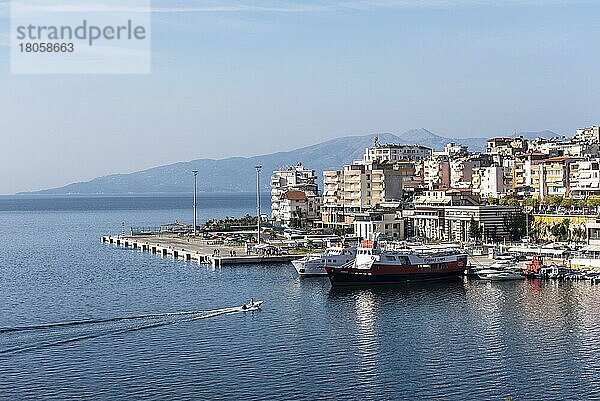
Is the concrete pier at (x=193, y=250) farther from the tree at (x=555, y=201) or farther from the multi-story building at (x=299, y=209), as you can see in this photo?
the tree at (x=555, y=201)

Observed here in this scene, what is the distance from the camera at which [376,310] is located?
45.0 meters

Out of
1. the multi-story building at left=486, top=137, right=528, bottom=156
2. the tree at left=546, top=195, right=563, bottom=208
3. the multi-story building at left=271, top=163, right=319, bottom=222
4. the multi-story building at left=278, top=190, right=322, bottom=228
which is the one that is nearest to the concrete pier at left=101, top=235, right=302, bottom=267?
the multi-story building at left=278, top=190, right=322, bottom=228

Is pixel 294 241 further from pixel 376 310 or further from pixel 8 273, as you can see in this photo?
→ pixel 376 310

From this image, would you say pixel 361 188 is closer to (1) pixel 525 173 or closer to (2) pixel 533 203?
(1) pixel 525 173

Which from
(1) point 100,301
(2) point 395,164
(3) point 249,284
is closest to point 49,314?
(1) point 100,301

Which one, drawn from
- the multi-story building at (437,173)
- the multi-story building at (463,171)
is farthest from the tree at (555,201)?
the multi-story building at (437,173)

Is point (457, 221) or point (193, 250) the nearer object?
point (193, 250)

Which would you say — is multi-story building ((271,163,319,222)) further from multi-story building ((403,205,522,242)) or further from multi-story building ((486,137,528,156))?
multi-story building ((403,205,522,242))

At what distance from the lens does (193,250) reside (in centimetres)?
7588

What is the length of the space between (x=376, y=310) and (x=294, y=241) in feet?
121

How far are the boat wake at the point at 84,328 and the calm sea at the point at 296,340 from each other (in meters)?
0.08

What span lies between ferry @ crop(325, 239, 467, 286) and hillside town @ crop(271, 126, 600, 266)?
9804 mm

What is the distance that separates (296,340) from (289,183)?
8481 cm

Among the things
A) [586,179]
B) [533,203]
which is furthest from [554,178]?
[533,203]
